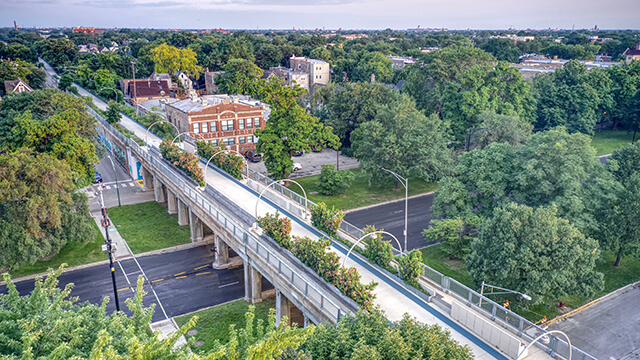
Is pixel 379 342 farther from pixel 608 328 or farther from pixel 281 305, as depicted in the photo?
pixel 608 328

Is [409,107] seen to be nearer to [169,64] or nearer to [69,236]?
[69,236]

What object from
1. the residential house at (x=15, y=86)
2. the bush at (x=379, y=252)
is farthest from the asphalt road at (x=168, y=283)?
the residential house at (x=15, y=86)

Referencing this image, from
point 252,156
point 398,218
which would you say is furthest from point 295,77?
point 398,218

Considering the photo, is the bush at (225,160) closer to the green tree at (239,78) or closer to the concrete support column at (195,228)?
the concrete support column at (195,228)

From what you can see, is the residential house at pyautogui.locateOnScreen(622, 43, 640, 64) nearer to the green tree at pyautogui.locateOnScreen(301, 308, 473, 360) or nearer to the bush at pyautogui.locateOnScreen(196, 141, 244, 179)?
the bush at pyautogui.locateOnScreen(196, 141, 244, 179)

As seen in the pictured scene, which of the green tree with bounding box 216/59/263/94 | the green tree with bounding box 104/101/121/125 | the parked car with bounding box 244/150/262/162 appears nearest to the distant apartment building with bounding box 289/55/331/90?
the green tree with bounding box 216/59/263/94

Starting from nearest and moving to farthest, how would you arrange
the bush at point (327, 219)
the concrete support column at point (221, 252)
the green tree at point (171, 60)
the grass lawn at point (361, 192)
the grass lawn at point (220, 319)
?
the grass lawn at point (220, 319), the bush at point (327, 219), the concrete support column at point (221, 252), the grass lawn at point (361, 192), the green tree at point (171, 60)

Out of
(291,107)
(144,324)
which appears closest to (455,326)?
(144,324)

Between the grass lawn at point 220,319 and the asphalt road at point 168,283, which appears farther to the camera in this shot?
the asphalt road at point 168,283
